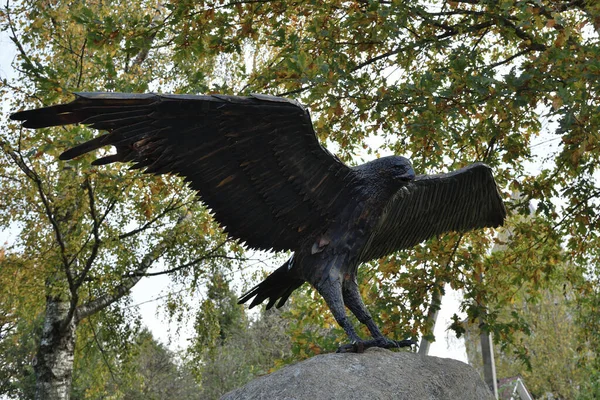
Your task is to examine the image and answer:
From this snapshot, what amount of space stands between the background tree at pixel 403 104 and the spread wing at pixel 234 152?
8.42 ft

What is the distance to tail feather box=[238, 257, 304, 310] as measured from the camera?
399 cm

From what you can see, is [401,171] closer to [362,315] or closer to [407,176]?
[407,176]

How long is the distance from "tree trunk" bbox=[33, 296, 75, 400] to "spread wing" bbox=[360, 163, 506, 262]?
21.3 ft

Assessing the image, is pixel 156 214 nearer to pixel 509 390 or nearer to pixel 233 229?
pixel 233 229

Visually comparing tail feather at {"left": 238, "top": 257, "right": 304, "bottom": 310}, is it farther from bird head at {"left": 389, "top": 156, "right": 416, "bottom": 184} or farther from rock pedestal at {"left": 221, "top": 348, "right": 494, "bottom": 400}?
bird head at {"left": 389, "top": 156, "right": 416, "bottom": 184}

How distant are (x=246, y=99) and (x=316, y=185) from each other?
71 cm

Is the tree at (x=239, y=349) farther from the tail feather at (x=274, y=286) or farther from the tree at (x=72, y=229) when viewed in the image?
the tail feather at (x=274, y=286)

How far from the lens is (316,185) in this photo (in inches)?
145

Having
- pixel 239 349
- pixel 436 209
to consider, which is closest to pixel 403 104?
pixel 436 209

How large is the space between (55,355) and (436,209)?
711cm

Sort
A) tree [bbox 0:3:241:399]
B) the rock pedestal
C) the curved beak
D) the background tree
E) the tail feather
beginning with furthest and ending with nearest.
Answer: tree [bbox 0:3:241:399], the background tree, the tail feather, the curved beak, the rock pedestal

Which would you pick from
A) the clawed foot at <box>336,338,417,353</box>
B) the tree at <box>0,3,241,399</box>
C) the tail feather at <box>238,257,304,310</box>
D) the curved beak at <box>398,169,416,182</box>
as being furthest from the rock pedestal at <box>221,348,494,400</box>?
the tree at <box>0,3,241,399</box>

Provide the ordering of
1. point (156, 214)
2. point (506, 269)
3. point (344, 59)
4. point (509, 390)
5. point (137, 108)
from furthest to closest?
1. point (509, 390)
2. point (156, 214)
3. point (506, 269)
4. point (344, 59)
5. point (137, 108)

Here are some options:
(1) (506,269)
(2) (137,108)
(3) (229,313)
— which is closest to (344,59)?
(1) (506,269)
